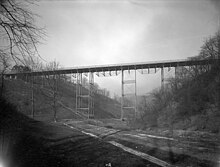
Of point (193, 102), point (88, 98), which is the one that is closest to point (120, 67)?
point (88, 98)

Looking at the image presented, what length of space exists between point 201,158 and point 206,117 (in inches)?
350

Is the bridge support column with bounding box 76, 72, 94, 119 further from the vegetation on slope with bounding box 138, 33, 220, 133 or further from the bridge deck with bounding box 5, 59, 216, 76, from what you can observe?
the vegetation on slope with bounding box 138, 33, 220, 133

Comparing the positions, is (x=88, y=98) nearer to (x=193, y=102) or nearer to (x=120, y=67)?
(x=120, y=67)

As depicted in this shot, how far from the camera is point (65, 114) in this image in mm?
36344

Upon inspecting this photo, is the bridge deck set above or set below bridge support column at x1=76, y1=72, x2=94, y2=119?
above

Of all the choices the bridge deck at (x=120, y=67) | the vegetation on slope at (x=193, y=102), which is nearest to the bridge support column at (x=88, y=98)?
the bridge deck at (x=120, y=67)

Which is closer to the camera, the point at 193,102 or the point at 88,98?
the point at 193,102

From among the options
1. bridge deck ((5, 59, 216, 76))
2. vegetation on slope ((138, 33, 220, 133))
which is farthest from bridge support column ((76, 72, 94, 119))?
vegetation on slope ((138, 33, 220, 133))

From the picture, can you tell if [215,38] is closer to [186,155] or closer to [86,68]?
[186,155]

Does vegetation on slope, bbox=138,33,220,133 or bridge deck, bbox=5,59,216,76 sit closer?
vegetation on slope, bbox=138,33,220,133

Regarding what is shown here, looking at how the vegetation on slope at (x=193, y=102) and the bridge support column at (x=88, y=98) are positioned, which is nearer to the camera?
the vegetation on slope at (x=193, y=102)

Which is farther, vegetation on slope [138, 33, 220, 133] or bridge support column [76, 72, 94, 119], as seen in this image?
bridge support column [76, 72, 94, 119]

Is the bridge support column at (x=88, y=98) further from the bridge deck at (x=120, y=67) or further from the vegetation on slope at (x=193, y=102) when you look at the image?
the vegetation on slope at (x=193, y=102)

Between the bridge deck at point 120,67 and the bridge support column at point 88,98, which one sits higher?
the bridge deck at point 120,67
